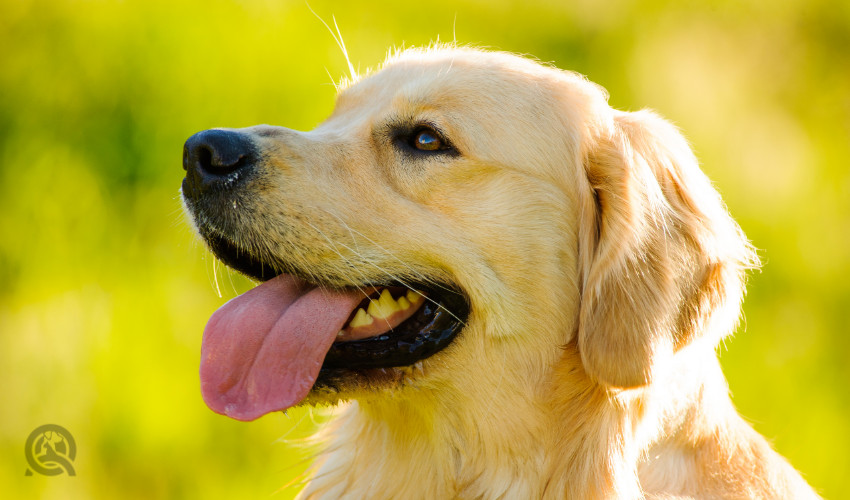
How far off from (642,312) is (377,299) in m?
0.89

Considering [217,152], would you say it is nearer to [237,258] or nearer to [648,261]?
[237,258]

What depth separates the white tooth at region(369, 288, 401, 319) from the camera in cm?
298

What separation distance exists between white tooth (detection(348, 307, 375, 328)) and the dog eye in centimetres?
60

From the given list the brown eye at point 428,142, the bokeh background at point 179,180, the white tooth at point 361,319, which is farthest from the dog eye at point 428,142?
the bokeh background at point 179,180

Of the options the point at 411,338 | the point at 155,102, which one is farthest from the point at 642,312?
the point at 155,102

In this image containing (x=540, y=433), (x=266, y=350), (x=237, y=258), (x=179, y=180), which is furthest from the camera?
(x=179, y=180)

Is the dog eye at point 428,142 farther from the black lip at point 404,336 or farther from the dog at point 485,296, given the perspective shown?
the black lip at point 404,336

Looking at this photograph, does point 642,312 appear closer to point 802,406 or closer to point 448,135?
point 448,135

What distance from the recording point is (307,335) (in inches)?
111

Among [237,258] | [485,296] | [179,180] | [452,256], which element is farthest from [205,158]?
[179,180]

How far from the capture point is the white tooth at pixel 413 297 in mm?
2996

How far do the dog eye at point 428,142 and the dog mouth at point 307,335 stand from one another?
1.58ft

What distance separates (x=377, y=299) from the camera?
3.00 metres

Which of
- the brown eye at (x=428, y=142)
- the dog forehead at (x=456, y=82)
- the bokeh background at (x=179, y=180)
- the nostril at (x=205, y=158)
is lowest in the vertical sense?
the bokeh background at (x=179, y=180)
